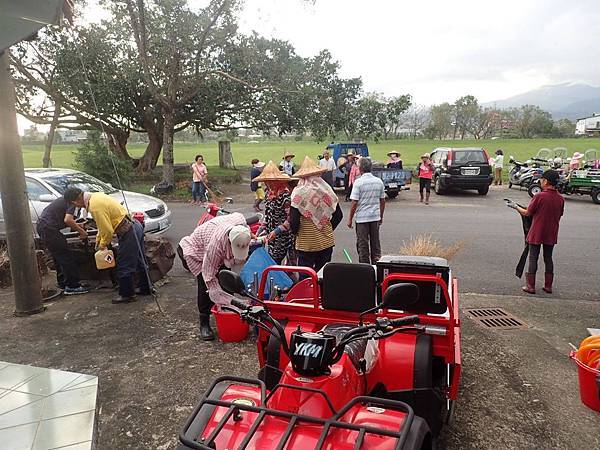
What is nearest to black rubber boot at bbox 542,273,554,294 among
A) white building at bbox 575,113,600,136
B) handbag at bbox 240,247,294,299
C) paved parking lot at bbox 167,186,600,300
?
paved parking lot at bbox 167,186,600,300

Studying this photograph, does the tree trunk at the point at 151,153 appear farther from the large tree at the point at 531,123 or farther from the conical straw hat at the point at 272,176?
the large tree at the point at 531,123

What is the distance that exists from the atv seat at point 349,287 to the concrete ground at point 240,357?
3.54 ft

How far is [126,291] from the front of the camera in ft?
19.6

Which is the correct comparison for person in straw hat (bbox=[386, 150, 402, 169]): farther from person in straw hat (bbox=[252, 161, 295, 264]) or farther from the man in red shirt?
person in straw hat (bbox=[252, 161, 295, 264])

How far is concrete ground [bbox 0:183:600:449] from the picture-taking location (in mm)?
3203

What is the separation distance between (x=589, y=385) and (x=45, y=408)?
4.05 m

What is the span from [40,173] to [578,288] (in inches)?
371

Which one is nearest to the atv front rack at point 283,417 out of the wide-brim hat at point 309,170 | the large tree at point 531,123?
the wide-brim hat at point 309,170

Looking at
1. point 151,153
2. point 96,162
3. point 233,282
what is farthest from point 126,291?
point 151,153

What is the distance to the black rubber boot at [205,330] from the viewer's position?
4719 millimetres

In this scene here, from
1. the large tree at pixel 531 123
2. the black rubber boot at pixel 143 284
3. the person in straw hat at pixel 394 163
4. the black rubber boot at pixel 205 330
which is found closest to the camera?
the black rubber boot at pixel 205 330

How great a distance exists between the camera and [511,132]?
63688 millimetres

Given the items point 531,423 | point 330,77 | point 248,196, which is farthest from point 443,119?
point 531,423

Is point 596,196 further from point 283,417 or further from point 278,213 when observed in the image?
point 283,417
